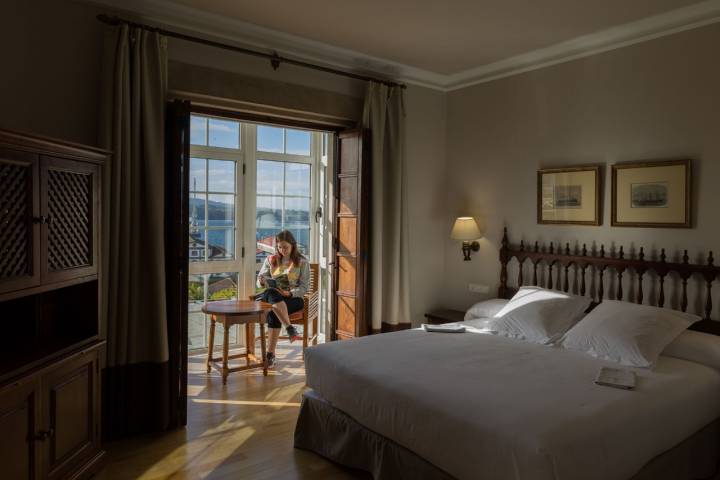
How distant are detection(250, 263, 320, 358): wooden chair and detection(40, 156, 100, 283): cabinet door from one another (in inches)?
96.8

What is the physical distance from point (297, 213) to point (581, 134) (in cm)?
312

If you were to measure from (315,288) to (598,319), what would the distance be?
9.93 ft

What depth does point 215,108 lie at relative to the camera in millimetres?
3787

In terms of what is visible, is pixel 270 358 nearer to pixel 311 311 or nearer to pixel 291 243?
pixel 311 311

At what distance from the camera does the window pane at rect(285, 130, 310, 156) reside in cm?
585

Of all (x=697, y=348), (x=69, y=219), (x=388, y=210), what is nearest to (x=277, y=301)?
(x=388, y=210)

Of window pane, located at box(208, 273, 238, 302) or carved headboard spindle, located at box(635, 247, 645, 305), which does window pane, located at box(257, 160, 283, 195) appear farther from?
carved headboard spindle, located at box(635, 247, 645, 305)

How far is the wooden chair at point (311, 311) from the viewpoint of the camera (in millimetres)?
5191

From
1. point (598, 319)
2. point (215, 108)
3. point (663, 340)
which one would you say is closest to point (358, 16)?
point (215, 108)

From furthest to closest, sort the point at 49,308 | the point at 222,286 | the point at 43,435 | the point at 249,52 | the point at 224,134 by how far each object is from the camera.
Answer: the point at 222,286 < the point at 224,134 < the point at 249,52 < the point at 49,308 < the point at 43,435

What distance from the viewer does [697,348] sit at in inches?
120

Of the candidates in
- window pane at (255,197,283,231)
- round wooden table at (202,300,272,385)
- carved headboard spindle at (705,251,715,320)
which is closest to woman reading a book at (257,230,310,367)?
round wooden table at (202,300,272,385)

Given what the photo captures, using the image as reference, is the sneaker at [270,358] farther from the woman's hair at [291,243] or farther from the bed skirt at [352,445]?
the bed skirt at [352,445]

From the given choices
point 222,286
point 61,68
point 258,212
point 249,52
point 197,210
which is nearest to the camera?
point 61,68
